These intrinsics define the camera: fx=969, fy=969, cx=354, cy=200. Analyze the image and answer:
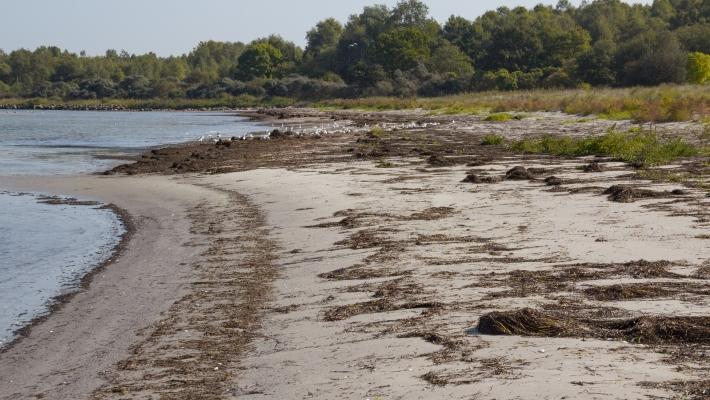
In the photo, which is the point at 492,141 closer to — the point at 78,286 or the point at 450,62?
the point at 78,286

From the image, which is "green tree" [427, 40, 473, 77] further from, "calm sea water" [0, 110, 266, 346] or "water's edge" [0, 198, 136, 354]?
"water's edge" [0, 198, 136, 354]

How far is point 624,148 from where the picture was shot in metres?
24.4

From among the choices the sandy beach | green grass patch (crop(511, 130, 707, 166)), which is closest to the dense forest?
green grass patch (crop(511, 130, 707, 166))

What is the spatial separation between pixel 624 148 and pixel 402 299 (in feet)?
52.9

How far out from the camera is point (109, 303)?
36.6ft

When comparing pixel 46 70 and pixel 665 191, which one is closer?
pixel 665 191

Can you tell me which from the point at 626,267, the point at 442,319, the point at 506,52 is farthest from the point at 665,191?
the point at 506,52

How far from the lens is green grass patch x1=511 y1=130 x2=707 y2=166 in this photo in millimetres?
22639

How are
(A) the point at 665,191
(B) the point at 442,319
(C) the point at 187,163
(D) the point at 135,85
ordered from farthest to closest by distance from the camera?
(D) the point at 135,85
(C) the point at 187,163
(A) the point at 665,191
(B) the point at 442,319

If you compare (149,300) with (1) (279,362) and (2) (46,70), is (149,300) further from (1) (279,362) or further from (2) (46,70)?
(2) (46,70)

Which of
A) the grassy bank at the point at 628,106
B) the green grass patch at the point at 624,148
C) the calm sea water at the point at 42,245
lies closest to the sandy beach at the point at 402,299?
the calm sea water at the point at 42,245

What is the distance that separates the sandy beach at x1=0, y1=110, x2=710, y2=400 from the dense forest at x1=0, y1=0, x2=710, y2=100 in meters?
61.6

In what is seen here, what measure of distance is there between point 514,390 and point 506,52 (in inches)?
4017

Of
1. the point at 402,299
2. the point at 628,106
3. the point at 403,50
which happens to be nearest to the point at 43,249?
the point at 402,299
